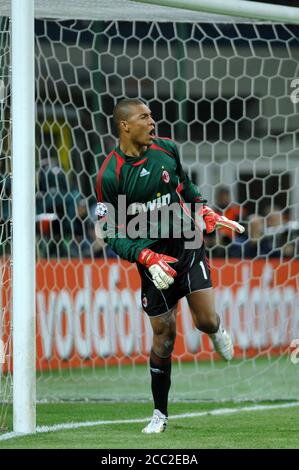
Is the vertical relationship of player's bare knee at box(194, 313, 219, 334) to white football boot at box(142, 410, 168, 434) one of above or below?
above

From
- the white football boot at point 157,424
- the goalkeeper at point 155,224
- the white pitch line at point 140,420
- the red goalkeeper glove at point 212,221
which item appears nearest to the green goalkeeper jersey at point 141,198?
the goalkeeper at point 155,224

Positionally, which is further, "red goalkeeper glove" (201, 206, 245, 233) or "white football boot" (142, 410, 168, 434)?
"red goalkeeper glove" (201, 206, 245, 233)

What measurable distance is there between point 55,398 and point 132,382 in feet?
4.42

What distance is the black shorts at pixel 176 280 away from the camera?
20.9 feet

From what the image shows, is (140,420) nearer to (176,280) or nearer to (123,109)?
(176,280)

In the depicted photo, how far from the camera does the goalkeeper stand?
625cm

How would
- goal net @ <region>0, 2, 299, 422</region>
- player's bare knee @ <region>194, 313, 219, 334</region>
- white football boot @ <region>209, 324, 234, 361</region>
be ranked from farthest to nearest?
goal net @ <region>0, 2, 299, 422</region>
white football boot @ <region>209, 324, 234, 361</region>
player's bare knee @ <region>194, 313, 219, 334</region>

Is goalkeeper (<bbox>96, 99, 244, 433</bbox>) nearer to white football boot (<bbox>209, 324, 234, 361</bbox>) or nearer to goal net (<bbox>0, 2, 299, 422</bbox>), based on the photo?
white football boot (<bbox>209, 324, 234, 361</bbox>)

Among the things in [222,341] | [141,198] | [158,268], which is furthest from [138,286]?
[158,268]

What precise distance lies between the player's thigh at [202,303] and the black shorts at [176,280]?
3 cm

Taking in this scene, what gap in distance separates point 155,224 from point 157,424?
119 centimetres

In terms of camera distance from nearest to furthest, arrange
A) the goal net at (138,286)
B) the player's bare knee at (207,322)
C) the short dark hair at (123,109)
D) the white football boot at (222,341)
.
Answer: the short dark hair at (123,109) → the player's bare knee at (207,322) → the white football boot at (222,341) → the goal net at (138,286)

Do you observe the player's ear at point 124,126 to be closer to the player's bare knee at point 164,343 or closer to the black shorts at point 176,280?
the black shorts at point 176,280

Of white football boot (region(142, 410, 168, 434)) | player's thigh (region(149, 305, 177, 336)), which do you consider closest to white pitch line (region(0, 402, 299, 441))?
white football boot (region(142, 410, 168, 434))
